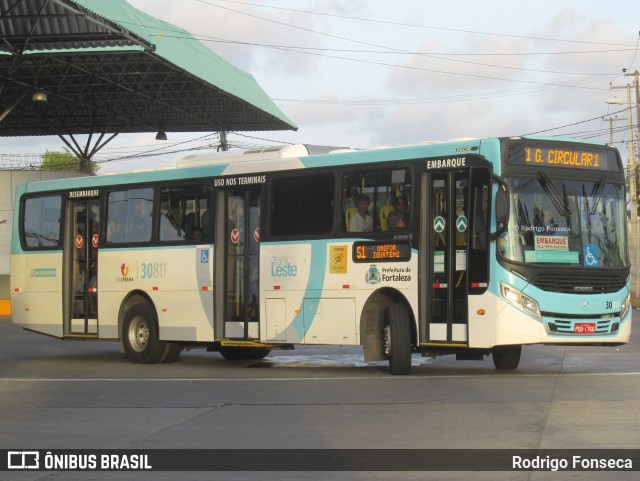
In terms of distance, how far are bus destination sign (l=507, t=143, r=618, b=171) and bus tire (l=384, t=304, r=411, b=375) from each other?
2688 millimetres

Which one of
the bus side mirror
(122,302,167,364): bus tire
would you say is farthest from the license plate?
(122,302,167,364): bus tire

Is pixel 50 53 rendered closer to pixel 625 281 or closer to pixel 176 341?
pixel 176 341

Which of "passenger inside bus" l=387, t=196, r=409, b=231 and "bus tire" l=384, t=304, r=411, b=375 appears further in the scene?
"passenger inside bus" l=387, t=196, r=409, b=231

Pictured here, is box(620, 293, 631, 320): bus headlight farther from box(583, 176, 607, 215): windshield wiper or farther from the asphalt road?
box(583, 176, 607, 215): windshield wiper

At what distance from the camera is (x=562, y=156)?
14.9 metres

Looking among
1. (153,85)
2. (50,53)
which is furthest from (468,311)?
(153,85)

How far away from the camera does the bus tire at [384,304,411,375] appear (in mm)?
15344

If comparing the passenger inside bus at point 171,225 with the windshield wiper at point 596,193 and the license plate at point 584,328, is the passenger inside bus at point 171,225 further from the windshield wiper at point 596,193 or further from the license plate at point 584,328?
the license plate at point 584,328

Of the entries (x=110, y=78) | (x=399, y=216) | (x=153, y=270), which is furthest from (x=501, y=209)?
(x=110, y=78)

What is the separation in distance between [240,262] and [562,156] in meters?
5.73

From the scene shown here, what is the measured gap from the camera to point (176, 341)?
62.2 feet

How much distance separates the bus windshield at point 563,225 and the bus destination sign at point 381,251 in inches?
62.4

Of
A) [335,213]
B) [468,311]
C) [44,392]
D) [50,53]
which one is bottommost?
[44,392]

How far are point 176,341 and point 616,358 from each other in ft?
25.0
